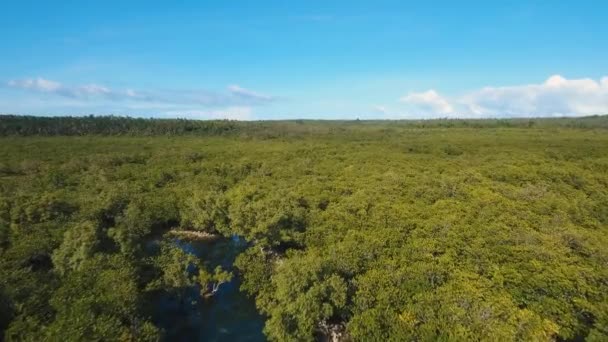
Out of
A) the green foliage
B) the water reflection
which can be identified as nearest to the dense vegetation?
the green foliage

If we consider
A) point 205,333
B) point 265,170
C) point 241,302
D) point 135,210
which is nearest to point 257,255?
point 241,302

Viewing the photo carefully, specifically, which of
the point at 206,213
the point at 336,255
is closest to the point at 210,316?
the point at 336,255

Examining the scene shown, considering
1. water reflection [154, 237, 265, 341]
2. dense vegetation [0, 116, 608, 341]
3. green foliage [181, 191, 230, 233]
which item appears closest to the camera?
dense vegetation [0, 116, 608, 341]

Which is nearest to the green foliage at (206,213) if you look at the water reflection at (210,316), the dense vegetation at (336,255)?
the dense vegetation at (336,255)

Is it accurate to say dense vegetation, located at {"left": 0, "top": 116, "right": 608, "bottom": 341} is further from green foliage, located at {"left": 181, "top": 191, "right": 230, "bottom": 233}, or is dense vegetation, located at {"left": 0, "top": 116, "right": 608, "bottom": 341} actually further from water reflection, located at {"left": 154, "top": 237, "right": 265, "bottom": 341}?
water reflection, located at {"left": 154, "top": 237, "right": 265, "bottom": 341}

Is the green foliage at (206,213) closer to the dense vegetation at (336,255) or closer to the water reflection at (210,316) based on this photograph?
the dense vegetation at (336,255)

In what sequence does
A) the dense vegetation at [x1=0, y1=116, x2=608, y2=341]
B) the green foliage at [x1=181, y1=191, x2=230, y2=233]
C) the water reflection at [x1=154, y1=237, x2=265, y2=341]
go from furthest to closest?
the green foliage at [x1=181, y1=191, x2=230, y2=233], the water reflection at [x1=154, y1=237, x2=265, y2=341], the dense vegetation at [x1=0, y1=116, x2=608, y2=341]

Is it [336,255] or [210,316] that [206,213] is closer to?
[210,316]

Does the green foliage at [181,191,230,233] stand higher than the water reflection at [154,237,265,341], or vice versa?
the green foliage at [181,191,230,233]
